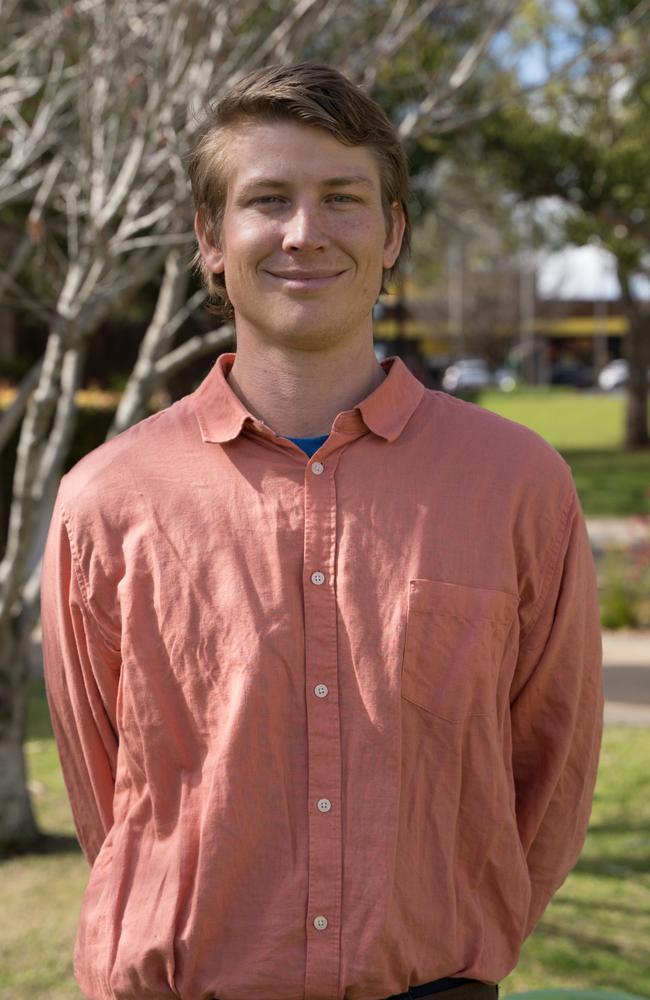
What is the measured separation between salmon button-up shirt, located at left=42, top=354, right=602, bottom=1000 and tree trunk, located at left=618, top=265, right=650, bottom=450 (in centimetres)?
2359

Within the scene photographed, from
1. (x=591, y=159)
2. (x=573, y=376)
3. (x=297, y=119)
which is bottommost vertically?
(x=297, y=119)

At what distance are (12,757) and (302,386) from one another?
3.91 metres

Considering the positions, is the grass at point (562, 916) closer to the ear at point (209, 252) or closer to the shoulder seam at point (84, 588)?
the shoulder seam at point (84, 588)

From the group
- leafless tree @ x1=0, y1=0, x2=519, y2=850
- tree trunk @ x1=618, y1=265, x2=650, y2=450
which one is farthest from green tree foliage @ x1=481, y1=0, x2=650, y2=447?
leafless tree @ x1=0, y1=0, x2=519, y2=850

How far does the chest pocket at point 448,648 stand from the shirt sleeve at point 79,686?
1.62ft

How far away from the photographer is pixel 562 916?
5211 mm

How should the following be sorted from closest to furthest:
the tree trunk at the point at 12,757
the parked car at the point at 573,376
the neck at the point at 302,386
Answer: the neck at the point at 302,386
the tree trunk at the point at 12,757
the parked car at the point at 573,376

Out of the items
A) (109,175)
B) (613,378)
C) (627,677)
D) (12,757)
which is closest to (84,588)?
(109,175)

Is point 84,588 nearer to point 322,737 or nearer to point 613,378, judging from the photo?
Answer: point 322,737

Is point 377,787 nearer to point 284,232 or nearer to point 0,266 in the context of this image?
point 284,232

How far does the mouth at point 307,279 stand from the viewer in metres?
2.12

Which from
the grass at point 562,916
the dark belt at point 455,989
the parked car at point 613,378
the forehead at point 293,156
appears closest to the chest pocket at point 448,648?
the dark belt at point 455,989

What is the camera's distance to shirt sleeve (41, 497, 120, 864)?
223cm

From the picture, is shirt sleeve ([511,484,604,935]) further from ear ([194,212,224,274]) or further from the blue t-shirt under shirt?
ear ([194,212,224,274])
